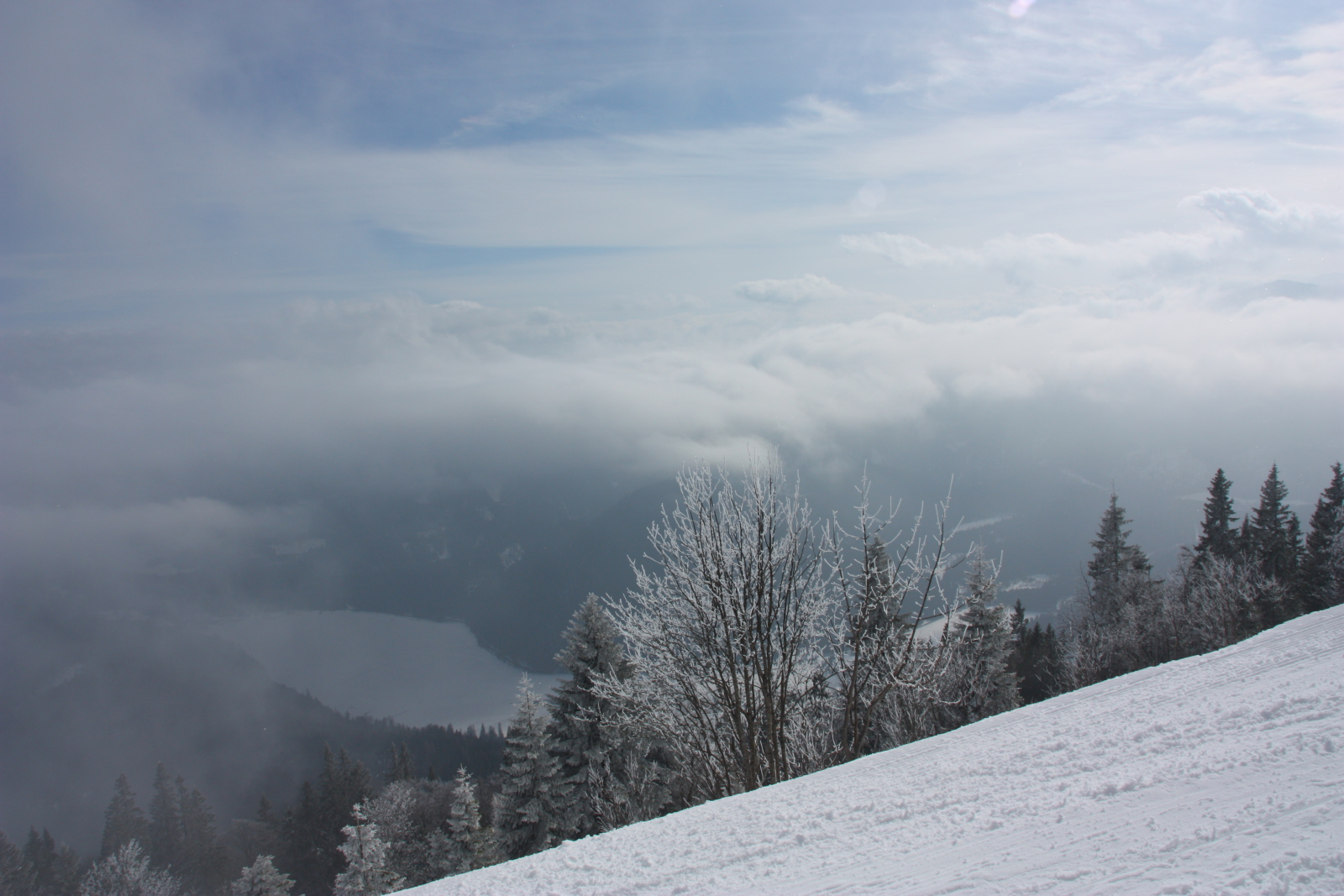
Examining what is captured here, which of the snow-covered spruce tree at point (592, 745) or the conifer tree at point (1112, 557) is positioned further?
the conifer tree at point (1112, 557)

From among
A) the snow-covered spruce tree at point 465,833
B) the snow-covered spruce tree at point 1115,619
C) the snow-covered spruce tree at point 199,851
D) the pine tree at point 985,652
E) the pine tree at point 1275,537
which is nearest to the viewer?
the pine tree at point 985,652

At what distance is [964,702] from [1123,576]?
19868 mm

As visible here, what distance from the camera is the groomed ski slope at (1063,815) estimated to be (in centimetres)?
212

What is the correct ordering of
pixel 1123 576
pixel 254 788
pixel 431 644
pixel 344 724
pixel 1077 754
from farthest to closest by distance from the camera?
pixel 431 644 → pixel 344 724 → pixel 254 788 → pixel 1123 576 → pixel 1077 754

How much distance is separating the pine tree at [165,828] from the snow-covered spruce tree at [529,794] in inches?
1850

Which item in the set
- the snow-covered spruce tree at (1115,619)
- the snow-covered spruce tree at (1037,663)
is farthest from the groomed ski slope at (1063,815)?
the snow-covered spruce tree at (1037,663)

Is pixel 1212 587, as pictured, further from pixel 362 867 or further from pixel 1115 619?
pixel 362 867

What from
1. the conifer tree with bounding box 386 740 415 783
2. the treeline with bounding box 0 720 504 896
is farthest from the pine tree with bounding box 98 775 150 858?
the conifer tree with bounding box 386 740 415 783

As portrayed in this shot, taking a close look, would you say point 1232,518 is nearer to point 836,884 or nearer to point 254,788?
point 836,884

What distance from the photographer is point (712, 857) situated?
9.91ft

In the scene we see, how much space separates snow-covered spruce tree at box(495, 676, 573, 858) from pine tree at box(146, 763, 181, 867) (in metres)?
47.0

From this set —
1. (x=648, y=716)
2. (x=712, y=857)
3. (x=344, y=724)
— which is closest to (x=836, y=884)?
(x=712, y=857)

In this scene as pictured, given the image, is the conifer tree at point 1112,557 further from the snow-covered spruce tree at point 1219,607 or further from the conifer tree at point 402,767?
the conifer tree at point 402,767

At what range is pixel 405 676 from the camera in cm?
16962
